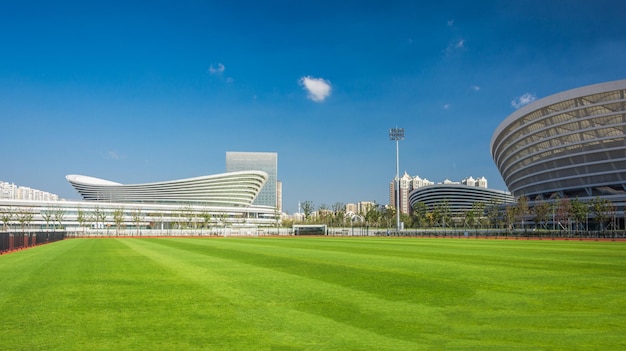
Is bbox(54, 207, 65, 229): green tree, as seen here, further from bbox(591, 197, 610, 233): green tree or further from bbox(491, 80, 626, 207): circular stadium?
bbox(591, 197, 610, 233): green tree

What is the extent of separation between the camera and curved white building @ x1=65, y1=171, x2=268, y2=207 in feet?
612

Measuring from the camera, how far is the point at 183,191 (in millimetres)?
187125

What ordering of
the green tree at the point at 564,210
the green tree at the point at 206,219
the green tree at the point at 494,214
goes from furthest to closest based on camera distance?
1. the green tree at the point at 206,219
2. the green tree at the point at 494,214
3. the green tree at the point at 564,210

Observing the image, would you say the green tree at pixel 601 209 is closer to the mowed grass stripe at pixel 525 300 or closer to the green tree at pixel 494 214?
the green tree at pixel 494 214

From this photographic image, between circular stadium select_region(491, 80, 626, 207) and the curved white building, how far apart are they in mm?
114981

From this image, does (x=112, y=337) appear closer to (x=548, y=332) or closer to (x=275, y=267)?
(x=548, y=332)

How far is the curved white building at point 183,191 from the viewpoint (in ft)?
612

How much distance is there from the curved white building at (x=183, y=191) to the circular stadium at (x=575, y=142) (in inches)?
4527

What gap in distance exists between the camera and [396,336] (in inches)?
→ 281

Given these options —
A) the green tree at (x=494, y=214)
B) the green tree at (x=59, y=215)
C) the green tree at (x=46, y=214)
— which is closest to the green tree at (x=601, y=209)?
the green tree at (x=494, y=214)

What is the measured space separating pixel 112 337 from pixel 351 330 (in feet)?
12.7

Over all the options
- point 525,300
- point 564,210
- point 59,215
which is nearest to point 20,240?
point 525,300

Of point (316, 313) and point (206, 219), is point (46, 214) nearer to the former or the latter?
point (206, 219)

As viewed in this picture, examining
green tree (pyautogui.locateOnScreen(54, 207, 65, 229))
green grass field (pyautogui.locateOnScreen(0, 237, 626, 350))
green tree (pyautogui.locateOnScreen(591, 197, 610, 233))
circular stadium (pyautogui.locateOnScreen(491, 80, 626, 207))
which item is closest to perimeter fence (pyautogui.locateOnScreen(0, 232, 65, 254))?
green grass field (pyautogui.locateOnScreen(0, 237, 626, 350))
